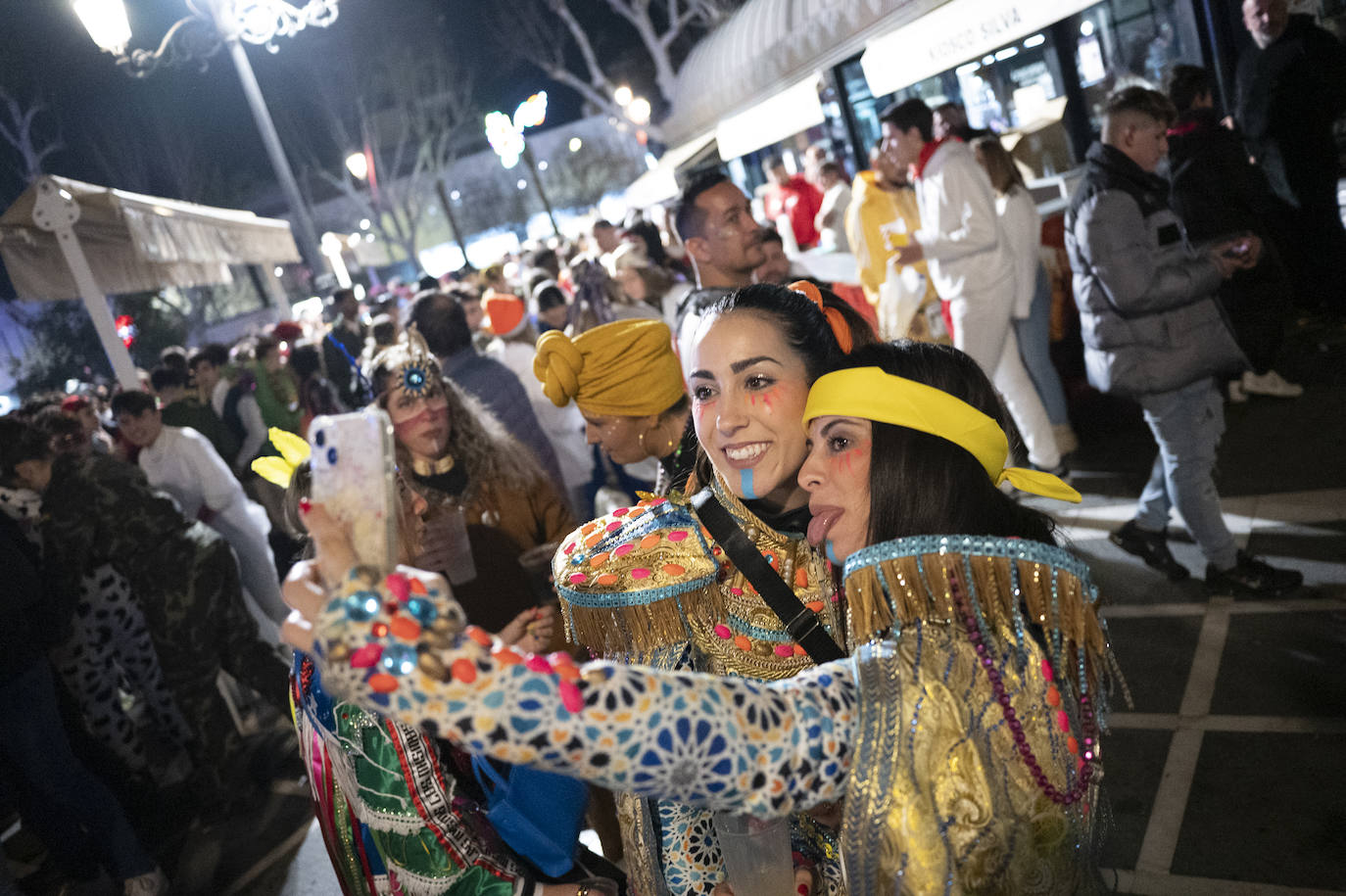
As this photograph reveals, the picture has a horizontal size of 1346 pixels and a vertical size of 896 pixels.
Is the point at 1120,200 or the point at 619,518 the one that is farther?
the point at 1120,200

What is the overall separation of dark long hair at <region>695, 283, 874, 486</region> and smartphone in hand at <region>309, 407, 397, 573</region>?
0.93 metres

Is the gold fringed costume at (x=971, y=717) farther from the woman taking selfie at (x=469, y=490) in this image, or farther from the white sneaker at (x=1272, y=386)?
the white sneaker at (x=1272, y=386)

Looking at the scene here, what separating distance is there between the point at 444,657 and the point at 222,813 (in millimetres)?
4522

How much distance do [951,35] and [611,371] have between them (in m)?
5.39

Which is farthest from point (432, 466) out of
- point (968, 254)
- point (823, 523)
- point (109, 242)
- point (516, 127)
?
point (516, 127)

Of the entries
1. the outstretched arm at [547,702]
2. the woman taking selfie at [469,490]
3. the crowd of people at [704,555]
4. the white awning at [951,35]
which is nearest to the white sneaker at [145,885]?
the crowd of people at [704,555]

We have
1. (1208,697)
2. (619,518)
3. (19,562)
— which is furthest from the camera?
(19,562)

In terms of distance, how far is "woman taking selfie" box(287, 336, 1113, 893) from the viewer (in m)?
1.02

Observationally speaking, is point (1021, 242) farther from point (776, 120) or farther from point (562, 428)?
point (776, 120)

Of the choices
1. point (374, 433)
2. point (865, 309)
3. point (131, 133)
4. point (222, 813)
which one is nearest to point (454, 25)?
point (131, 133)

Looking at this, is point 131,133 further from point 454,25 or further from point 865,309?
point 865,309

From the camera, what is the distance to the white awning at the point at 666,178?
56.0 feet

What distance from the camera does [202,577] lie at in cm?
457

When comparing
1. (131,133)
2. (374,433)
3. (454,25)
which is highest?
(454,25)
